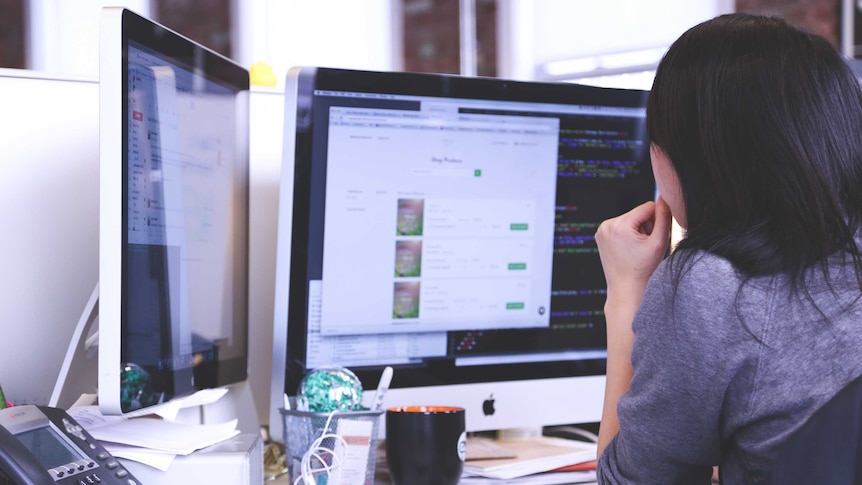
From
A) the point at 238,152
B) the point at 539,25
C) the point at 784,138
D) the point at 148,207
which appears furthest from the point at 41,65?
the point at 784,138

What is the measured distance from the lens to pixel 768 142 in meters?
0.73

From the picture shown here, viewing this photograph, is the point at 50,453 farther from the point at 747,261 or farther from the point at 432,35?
the point at 432,35

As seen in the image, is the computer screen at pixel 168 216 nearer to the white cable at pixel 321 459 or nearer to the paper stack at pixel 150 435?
the paper stack at pixel 150 435

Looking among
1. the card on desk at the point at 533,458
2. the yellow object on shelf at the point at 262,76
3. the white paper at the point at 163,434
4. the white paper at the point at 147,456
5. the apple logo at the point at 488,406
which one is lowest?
the card on desk at the point at 533,458

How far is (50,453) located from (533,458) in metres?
0.59

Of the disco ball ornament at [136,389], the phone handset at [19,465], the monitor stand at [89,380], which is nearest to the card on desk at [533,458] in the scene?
the monitor stand at [89,380]

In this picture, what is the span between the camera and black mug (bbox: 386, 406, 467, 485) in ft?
3.03

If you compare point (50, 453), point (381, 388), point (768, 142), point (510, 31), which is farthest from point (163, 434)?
point (510, 31)

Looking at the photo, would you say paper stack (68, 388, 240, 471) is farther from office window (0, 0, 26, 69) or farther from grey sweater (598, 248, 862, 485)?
office window (0, 0, 26, 69)

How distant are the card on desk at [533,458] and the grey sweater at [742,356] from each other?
30 centimetres

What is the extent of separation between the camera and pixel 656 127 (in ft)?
2.68

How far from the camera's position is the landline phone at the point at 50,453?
0.61 meters

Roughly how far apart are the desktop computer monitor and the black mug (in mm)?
114

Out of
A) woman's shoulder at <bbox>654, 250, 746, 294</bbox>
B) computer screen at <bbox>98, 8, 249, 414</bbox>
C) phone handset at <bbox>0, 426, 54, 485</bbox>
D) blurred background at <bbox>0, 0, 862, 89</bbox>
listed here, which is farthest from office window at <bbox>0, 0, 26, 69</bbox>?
woman's shoulder at <bbox>654, 250, 746, 294</bbox>
